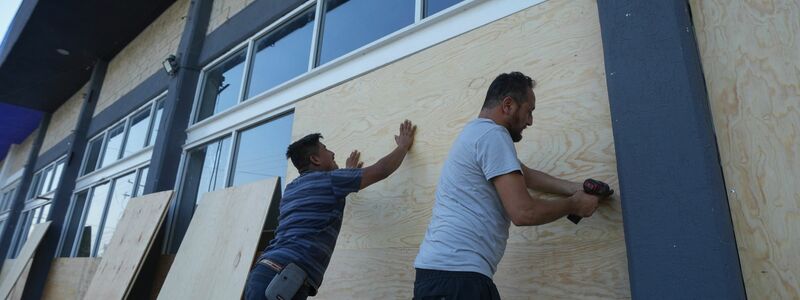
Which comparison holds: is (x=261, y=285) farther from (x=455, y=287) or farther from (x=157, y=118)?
(x=157, y=118)

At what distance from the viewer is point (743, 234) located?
141cm

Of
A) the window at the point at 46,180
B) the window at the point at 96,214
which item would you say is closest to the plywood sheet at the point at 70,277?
the window at the point at 96,214

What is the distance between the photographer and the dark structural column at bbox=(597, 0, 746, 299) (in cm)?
132

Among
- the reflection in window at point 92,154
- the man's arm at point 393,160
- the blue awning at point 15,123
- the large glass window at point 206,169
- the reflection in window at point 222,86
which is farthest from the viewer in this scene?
the blue awning at point 15,123

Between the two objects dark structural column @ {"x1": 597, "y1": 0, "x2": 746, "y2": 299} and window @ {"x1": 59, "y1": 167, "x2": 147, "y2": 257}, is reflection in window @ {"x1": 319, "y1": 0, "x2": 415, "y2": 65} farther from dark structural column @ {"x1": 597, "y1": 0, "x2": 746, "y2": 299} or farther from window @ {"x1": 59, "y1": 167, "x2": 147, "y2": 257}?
window @ {"x1": 59, "y1": 167, "x2": 147, "y2": 257}

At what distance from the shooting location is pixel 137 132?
6012 mm

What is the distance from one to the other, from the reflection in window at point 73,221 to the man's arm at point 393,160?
20.3 ft

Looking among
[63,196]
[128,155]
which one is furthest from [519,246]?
[63,196]

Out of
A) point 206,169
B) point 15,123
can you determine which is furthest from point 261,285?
point 15,123

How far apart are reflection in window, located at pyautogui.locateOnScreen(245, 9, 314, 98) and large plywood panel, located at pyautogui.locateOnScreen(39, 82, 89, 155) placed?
19.7ft

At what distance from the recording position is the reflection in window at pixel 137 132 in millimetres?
5766

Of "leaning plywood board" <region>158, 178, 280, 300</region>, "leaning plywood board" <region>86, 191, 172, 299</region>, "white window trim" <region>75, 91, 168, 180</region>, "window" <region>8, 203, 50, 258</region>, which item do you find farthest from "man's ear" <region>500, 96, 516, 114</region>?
"window" <region>8, 203, 50, 258</region>

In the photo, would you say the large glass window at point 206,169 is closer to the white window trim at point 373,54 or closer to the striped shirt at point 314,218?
the white window trim at point 373,54

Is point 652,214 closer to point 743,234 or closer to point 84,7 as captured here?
point 743,234
